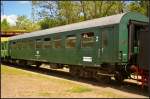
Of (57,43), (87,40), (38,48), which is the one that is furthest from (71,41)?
(38,48)

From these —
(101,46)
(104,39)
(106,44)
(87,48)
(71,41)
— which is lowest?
(87,48)

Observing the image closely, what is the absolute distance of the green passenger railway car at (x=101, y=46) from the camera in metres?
16.0

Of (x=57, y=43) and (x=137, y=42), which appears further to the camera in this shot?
(x=57, y=43)

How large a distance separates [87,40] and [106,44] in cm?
194

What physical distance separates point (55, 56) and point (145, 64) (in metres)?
9.10

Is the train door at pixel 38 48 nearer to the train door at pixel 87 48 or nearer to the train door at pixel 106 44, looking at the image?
the train door at pixel 87 48

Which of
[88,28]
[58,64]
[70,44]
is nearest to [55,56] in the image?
[58,64]

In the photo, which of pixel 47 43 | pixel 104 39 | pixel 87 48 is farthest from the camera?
pixel 47 43

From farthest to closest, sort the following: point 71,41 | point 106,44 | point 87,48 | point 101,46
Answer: point 71,41
point 87,48
point 101,46
point 106,44

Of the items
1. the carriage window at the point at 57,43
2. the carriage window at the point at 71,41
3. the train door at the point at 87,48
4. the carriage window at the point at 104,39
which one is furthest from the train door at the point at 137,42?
the carriage window at the point at 57,43

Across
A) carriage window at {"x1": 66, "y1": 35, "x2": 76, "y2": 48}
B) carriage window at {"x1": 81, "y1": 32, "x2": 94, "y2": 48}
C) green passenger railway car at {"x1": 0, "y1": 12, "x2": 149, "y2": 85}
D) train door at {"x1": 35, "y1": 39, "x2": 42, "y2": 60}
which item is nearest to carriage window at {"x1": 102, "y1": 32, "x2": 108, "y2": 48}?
green passenger railway car at {"x1": 0, "y1": 12, "x2": 149, "y2": 85}

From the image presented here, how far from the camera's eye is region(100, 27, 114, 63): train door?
16.4m

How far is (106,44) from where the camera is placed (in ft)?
55.2

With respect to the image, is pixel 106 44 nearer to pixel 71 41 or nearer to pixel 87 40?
pixel 87 40
